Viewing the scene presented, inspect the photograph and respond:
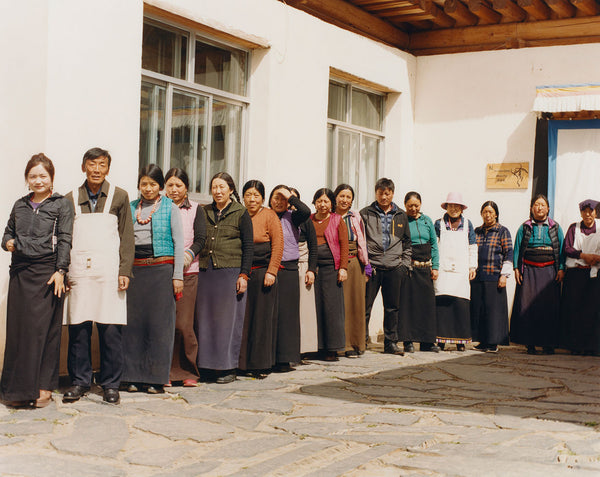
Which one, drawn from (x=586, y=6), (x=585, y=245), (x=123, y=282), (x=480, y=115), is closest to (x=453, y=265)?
(x=585, y=245)

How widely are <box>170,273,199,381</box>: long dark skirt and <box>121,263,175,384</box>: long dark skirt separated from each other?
11.2 inches

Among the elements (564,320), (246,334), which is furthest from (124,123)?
(564,320)

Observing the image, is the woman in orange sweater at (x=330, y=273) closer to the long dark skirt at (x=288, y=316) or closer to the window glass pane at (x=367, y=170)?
the long dark skirt at (x=288, y=316)

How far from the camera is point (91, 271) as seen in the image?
5418 millimetres

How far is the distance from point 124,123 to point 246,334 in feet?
6.15

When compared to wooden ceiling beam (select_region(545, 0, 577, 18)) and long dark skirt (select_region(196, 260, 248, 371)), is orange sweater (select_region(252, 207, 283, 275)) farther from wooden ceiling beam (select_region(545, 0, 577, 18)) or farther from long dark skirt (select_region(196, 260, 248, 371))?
wooden ceiling beam (select_region(545, 0, 577, 18))

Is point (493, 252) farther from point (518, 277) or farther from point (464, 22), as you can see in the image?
point (464, 22)

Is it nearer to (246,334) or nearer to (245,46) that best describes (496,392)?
(246,334)

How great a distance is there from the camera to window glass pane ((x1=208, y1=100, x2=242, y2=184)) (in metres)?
7.90

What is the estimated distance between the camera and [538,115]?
993 cm

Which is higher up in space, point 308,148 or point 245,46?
point 245,46

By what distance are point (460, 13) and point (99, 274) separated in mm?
6350

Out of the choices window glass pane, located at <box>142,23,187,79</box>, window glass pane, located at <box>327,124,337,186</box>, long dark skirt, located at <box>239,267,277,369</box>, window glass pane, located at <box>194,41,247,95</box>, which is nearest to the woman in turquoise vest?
long dark skirt, located at <box>239,267,277,369</box>

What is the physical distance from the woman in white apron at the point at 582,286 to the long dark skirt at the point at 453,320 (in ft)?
3.67
